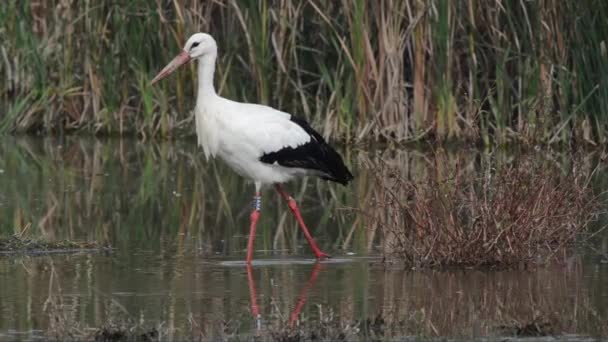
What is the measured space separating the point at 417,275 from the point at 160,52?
27.2 feet

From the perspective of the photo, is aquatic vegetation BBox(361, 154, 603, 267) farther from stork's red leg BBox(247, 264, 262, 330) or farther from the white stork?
the white stork

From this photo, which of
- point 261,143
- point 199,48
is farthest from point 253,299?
point 199,48

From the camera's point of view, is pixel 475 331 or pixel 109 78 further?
pixel 109 78

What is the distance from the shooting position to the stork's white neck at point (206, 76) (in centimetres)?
1020

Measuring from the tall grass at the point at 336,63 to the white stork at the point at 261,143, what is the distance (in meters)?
4.54

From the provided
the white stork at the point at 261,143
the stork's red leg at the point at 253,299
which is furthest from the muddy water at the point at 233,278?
the white stork at the point at 261,143

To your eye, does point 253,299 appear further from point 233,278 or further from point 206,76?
point 206,76

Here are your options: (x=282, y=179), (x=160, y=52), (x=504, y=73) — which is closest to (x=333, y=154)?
(x=282, y=179)

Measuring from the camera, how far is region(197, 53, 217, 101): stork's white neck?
401 inches

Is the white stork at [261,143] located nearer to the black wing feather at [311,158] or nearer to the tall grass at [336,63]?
the black wing feather at [311,158]

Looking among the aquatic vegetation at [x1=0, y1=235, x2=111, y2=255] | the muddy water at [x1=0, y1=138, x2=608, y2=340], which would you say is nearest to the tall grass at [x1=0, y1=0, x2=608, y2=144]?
the muddy water at [x1=0, y1=138, x2=608, y2=340]

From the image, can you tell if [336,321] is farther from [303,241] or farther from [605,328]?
[303,241]

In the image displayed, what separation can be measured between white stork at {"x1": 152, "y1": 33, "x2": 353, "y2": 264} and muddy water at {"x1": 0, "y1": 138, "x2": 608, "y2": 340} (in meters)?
0.45

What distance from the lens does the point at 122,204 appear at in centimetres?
1220
